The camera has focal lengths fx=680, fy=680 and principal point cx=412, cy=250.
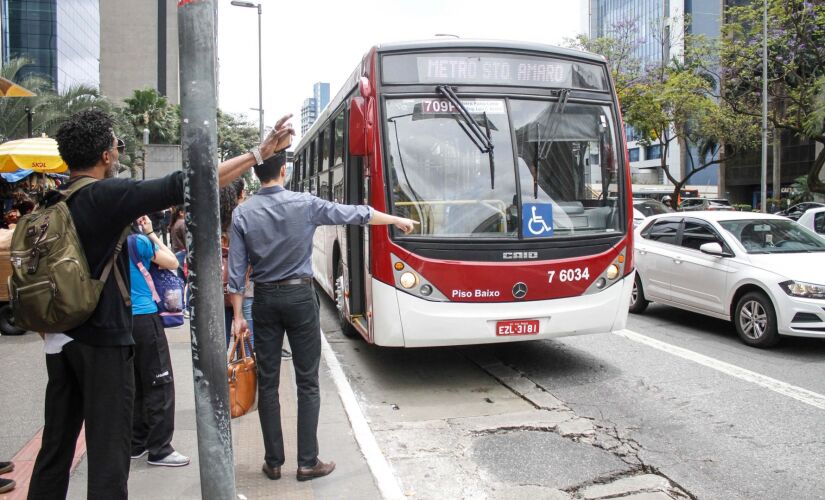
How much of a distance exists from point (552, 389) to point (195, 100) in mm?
4791

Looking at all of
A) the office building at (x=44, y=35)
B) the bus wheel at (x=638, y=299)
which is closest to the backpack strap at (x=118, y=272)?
the bus wheel at (x=638, y=299)

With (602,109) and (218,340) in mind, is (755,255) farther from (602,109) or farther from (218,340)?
(218,340)

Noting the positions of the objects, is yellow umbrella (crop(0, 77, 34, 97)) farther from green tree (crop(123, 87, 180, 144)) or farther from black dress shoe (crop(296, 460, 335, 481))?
green tree (crop(123, 87, 180, 144))

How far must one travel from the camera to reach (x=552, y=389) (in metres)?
6.42

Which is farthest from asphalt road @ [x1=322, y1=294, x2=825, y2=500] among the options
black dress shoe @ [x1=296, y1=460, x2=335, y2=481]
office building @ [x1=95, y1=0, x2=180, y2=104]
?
office building @ [x1=95, y1=0, x2=180, y2=104]

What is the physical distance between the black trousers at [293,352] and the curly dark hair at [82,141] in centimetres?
151

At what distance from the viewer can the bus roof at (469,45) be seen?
6.43 meters

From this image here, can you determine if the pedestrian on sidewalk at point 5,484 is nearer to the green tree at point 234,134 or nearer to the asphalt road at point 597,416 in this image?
the asphalt road at point 597,416

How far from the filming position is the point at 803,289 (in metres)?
7.60

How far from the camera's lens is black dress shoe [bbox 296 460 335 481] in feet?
14.1

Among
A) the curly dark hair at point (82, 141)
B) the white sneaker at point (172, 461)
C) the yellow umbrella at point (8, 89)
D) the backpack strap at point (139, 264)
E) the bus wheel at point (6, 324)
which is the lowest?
the white sneaker at point (172, 461)

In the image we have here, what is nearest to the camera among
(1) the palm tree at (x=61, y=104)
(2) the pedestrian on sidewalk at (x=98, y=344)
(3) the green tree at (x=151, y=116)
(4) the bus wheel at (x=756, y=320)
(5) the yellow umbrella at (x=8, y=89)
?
(2) the pedestrian on sidewalk at (x=98, y=344)

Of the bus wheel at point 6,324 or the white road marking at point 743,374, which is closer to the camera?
the white road marking at point 743,374

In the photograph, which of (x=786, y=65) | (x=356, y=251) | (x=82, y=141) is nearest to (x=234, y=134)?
(x=786, y=65)
